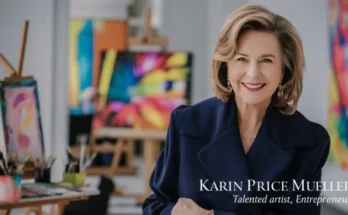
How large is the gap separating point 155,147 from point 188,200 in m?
4.03

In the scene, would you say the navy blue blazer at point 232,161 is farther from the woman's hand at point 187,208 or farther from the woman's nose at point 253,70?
the woman's nose at point 253,70

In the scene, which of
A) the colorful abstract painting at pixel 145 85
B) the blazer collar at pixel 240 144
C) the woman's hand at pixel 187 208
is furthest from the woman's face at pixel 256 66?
the colorful abstract painting at pixel 145 85

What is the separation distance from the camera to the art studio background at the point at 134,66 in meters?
2.96

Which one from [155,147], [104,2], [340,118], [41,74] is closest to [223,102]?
[340,118]

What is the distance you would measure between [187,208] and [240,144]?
0.20m

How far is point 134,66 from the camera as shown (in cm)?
542

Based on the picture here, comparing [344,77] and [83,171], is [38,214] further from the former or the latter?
[344,77]

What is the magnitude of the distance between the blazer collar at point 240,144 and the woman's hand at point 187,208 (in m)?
0.08

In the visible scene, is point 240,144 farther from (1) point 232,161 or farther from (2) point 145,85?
(2) point 145,85

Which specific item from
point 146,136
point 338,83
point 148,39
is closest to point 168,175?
point 338,83

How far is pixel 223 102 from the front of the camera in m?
1.49

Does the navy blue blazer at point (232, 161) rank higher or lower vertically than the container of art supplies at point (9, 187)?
higher

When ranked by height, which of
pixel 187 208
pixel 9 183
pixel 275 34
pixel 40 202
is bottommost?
pixel 40 202

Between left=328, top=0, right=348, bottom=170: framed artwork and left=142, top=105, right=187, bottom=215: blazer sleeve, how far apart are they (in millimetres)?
1447
